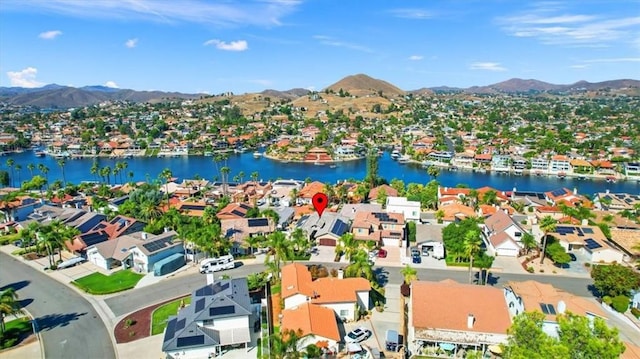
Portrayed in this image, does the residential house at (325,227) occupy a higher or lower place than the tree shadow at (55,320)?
higher

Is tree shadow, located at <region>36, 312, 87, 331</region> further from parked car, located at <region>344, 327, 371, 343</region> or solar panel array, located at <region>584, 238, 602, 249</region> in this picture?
solar panel array, located at <region>584, 238, 602, 249</region>

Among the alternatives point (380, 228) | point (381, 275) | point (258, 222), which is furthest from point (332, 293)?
point (258, 222)

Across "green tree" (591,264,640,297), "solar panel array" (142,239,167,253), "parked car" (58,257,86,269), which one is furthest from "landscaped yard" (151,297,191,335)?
"green tree" (591,264,640,297)

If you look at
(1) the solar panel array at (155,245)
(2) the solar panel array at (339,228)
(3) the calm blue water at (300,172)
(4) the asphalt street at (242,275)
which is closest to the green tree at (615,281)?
(4) the asphalt street at (242,275)

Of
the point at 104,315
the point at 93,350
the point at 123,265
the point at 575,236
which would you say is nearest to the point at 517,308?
the point at 575,236

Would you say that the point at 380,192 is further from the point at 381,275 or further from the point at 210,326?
the point at 210,326

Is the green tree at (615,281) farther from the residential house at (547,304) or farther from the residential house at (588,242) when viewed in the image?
the residential house at (588,242)
